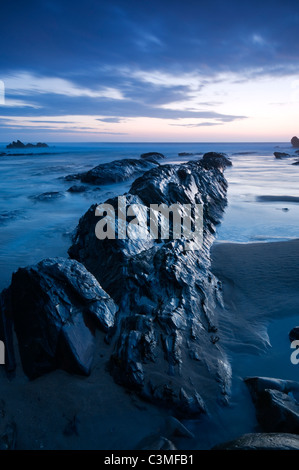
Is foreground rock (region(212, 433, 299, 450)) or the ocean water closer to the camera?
foreground rock (region(212, 433, 299, 450))

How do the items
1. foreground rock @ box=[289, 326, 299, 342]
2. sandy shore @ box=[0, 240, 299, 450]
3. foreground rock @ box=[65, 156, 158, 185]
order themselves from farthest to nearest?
foreground rock @ box=[65, 156, 158, 185] < foreground rock @ box=[289, 326, 299, 342] < sandy shore @ box=[0, 240, 299, 450]

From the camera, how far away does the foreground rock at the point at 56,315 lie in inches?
97.3

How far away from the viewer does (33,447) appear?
76.7 inches

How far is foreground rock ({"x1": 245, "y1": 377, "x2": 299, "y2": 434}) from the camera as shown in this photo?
80.2 inches

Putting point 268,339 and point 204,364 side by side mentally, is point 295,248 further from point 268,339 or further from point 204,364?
point 204,364

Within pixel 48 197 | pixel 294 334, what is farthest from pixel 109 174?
pixel 294 334

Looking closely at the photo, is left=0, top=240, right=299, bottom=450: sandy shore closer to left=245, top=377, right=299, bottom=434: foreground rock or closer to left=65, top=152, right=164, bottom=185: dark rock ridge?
left=245, top=377, right=299, bottom=434: foreground rock

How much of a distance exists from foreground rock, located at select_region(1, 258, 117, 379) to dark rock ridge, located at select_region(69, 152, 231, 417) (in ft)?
0.98

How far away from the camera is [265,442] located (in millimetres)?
1785

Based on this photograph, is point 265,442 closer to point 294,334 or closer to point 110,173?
point 294,334

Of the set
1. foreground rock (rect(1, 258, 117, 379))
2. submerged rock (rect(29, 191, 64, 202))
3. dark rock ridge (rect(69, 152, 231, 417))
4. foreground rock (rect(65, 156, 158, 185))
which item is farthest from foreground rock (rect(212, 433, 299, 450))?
foreground rock (rect(65, 156, 158, 185))

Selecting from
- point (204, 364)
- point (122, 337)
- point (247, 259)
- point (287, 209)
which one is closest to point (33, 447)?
point (122, 337)

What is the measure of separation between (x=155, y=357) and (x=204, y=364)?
502mm

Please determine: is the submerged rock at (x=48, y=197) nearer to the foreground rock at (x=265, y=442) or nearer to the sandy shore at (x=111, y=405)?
the sandy shore at (x=111, y=405)
